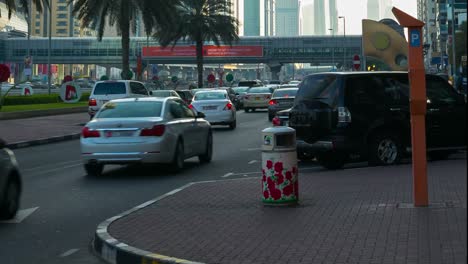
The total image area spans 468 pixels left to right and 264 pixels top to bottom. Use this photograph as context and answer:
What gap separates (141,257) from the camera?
7.30m

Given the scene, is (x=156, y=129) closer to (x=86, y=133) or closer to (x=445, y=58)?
(x=86, y=133)

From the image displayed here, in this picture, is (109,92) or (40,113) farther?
(40,113)

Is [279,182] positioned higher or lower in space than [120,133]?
lower

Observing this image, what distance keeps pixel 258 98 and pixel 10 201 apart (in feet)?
131

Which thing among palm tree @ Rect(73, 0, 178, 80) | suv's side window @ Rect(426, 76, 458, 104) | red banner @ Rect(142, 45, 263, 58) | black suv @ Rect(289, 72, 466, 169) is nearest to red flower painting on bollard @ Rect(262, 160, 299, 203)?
black suv @ Rect(289, 72, 466, 169)

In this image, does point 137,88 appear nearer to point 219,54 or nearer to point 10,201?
point 10,201

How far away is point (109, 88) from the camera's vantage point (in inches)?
1331

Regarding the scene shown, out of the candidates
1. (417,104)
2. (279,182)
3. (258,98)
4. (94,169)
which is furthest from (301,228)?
(258,98)

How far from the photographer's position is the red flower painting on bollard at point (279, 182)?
34.6 ft

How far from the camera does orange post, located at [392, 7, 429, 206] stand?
9719mm

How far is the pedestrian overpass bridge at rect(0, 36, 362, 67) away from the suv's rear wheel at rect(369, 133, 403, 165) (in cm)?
11517

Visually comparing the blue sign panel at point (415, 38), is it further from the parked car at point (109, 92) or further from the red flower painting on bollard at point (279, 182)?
the parked car at point (109, 92)

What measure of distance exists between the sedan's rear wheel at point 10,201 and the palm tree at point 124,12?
33083 mm

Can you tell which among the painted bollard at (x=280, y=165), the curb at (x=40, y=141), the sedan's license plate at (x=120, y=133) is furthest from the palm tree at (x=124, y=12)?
the painted bollard at (x=280, y=165)
